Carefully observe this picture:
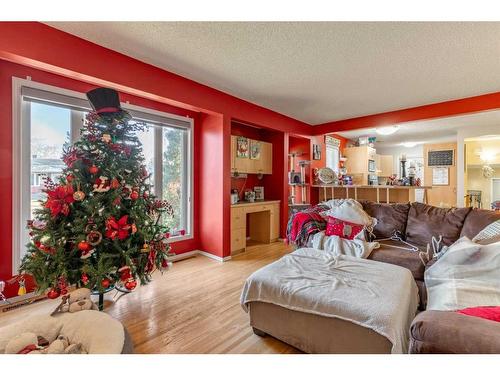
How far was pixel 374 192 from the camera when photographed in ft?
14.3

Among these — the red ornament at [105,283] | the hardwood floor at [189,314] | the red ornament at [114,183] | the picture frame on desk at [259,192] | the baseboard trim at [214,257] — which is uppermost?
the red ornament at [114,183]

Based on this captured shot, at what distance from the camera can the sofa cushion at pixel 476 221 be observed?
2.31 m

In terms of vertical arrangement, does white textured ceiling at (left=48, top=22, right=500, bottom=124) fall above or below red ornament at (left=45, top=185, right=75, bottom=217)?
above

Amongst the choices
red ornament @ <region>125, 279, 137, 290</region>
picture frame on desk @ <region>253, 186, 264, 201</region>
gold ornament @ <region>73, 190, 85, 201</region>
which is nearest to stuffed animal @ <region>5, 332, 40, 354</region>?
red ornament @ <region>125, 279, 137, 290</region>

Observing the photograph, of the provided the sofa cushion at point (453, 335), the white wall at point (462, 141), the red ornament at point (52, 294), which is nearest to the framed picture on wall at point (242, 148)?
the red ornament at point (52, 294)

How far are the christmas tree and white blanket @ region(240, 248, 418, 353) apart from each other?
1.01 meters

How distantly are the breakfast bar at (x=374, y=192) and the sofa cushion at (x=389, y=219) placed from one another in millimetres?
1027

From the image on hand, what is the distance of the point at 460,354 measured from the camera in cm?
81

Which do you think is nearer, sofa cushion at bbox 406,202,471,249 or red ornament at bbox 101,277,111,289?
red ornament at bbox 101,277,111,289

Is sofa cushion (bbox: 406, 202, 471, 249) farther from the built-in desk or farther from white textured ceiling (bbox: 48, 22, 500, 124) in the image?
the built-in desk

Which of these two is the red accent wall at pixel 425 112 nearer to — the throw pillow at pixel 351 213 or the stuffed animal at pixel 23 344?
the throw pillow at pixel 351 213

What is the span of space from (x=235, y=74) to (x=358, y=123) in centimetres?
291

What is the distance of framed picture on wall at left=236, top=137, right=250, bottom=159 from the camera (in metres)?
4.15
